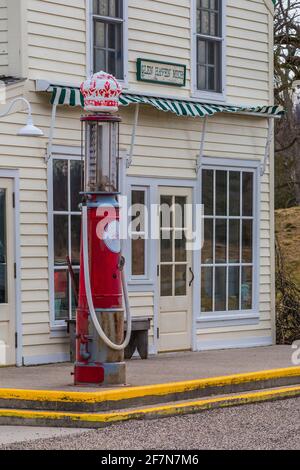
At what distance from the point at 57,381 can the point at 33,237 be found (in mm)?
2335

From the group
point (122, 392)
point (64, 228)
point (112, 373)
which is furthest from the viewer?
point (64, 228)

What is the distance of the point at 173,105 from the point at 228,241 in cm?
240

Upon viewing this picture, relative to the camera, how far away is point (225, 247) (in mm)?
16203

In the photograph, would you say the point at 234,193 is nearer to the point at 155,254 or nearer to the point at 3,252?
the point at 155,254

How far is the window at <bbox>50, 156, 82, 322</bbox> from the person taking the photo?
1383 cm

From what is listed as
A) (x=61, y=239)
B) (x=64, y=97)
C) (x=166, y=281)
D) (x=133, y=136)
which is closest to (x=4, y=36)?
(x=64, y=97)

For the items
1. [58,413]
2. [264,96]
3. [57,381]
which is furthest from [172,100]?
[58,413]

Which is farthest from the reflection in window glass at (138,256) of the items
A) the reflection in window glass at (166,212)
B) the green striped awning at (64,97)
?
the green striped awning at (64,97)

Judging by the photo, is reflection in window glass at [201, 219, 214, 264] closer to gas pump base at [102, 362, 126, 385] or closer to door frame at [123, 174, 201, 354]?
door frame at [123, 174, 201, 354]

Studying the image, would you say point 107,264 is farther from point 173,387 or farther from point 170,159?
point 170,159

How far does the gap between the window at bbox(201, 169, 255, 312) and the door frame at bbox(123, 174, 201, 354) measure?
0.18 m

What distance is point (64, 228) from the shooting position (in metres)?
13.9

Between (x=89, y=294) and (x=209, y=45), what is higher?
(x=209, y=45)

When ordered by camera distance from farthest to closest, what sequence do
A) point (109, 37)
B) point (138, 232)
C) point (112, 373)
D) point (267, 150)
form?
point (267, 150) < point (138, 232) < point (109, 37) < point (112, 373)
